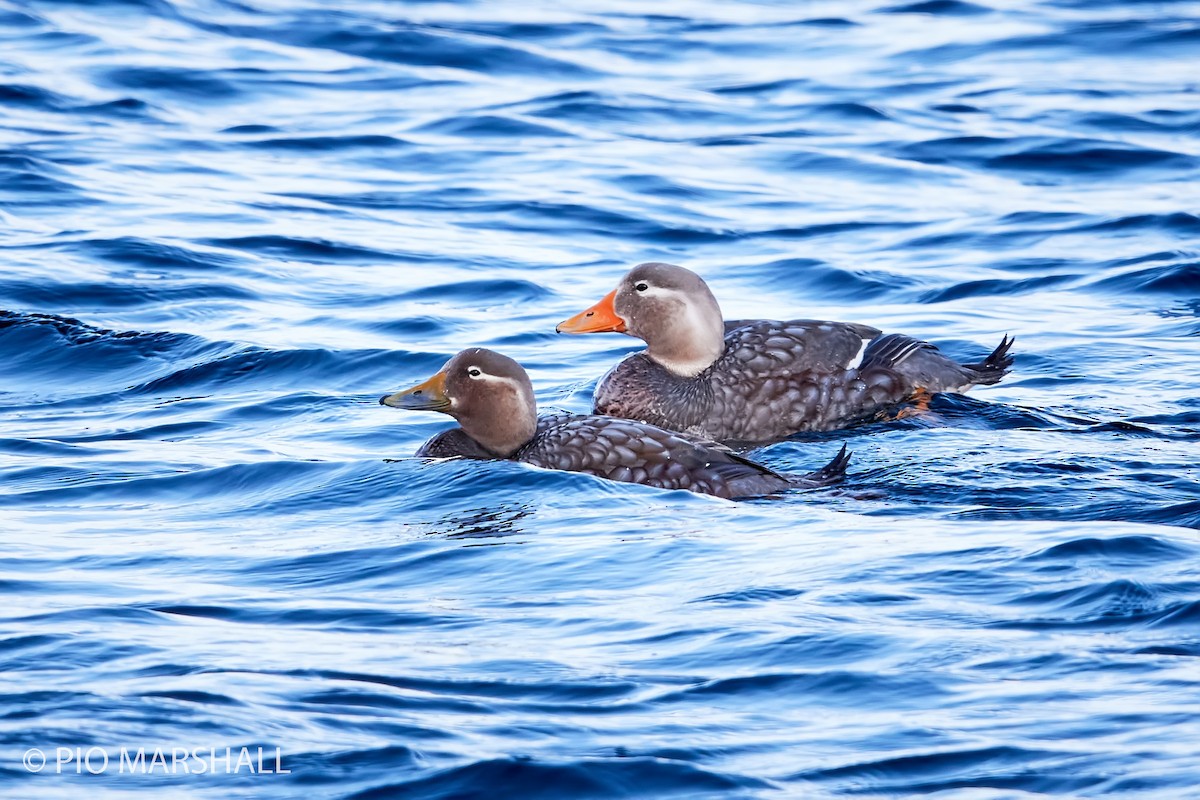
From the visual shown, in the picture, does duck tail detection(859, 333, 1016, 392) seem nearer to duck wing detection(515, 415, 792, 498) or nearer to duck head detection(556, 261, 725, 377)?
duck head detection(556, 261, 725, 377)

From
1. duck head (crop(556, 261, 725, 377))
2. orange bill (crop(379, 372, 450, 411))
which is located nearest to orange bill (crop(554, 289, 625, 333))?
duck head (crop(556, 261, 725, 377))

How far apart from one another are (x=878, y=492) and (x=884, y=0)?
60.0 ft

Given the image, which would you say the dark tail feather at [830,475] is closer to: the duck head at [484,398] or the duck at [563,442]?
the duck at [563,442]

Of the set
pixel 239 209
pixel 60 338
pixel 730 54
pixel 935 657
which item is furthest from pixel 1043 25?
pixel 935 657

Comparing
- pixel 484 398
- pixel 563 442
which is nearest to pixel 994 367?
pixel 563 442

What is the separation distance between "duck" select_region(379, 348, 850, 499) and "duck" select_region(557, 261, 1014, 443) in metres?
1.16

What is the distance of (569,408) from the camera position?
35.8ft

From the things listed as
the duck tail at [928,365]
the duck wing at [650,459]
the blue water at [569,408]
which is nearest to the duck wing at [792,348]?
the duck tail at [928,365]

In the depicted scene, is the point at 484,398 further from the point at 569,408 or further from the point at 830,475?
the point at 569,408

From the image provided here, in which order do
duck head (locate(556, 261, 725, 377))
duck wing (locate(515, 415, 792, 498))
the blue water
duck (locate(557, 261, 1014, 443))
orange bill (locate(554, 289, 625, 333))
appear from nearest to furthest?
the blue water
duck wing (locate(515, 415, 792, 498))
duck (locate(557, 261, 1014, 443))
duck head (locate(556, 261, 725, 377))
orange bill (locate(554, 289, 625, 333))

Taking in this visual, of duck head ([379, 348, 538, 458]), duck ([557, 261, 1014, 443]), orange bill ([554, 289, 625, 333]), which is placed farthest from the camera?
orange bill ([554, 289, 625, 333])

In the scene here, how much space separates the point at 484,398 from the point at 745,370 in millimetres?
1913

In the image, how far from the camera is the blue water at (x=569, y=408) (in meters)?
5.63

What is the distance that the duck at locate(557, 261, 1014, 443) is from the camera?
33.2 feet
